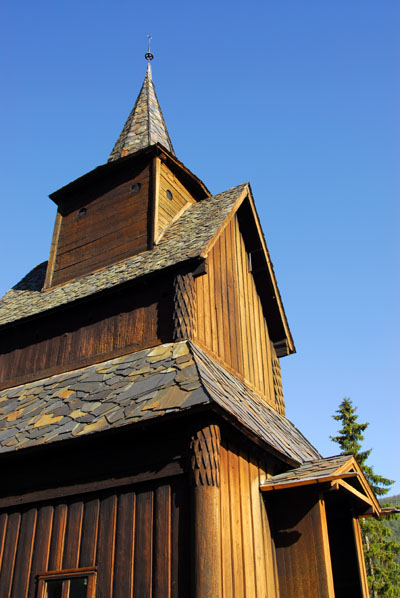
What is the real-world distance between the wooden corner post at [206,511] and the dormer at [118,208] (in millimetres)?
6320

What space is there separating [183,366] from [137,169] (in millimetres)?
7335

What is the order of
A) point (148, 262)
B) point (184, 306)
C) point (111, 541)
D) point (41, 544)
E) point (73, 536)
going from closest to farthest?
point (111, 541) → point (73, 536) → point (41, 544) → point (184, 306) → point (148, 262)

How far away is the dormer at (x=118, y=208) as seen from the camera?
1353 centimetres

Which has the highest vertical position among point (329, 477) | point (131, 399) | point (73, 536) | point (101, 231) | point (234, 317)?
point (101, 231)

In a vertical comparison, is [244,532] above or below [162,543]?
above

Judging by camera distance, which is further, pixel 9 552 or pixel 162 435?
pixel 9 552

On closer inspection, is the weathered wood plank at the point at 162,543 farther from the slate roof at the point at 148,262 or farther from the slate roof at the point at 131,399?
the slate roof at the point at 148,262

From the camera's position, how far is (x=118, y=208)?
46.7ft

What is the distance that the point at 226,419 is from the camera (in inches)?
299

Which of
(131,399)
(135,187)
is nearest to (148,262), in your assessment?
(135,187)

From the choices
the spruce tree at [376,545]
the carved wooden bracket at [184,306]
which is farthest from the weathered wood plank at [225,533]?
the spruce tree at [376,545]

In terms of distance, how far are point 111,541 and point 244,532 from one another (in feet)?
6.08

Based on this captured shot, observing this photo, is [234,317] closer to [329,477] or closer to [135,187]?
[135,187]

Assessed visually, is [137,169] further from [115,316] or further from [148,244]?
[115,316]
